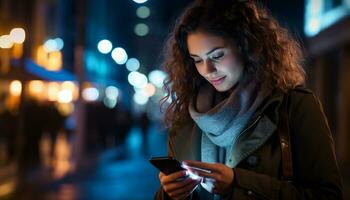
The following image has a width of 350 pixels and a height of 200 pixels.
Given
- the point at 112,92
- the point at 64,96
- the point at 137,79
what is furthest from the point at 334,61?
the point at 137,79

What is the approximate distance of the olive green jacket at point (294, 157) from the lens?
1910 mm

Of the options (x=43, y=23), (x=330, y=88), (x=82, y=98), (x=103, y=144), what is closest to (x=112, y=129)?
(x=103, y=144)

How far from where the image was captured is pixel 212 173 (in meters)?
1.86

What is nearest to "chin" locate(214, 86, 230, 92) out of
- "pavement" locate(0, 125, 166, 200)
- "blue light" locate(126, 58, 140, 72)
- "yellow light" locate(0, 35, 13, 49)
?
"pavement" locate(0, 125, 166, 200)

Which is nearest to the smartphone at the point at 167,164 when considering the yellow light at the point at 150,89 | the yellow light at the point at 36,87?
the yellow light at the point at 36,87

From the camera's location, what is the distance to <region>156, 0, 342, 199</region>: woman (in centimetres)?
192

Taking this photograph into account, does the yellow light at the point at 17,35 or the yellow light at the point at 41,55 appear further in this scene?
the yellow light at the point at 41,55

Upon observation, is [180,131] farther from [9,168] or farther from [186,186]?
[9,168]

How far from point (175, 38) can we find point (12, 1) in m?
18.2

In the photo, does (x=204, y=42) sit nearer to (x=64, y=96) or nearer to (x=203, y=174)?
(x=203, y=174)

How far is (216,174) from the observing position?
186cm

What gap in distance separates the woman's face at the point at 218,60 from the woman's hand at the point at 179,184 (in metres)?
0.43

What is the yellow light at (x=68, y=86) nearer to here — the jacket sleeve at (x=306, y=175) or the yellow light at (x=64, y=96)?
the yellow light at (x=64, y=96)

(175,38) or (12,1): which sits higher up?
(12,1)
